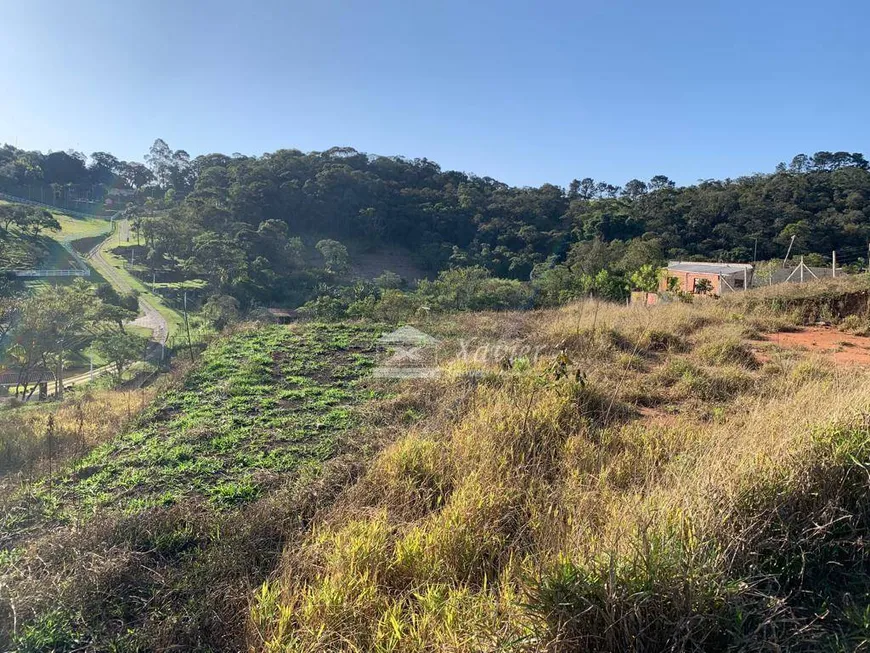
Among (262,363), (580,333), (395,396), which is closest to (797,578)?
(395,396)

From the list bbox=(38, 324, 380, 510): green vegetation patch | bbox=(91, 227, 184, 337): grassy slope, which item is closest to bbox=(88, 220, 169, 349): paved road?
bbox=(91, 227, 184, 337): grassy slope

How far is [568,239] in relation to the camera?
34.2m

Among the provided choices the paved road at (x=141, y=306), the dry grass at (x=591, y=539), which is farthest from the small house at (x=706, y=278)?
the paved road at (x=141, y=306)

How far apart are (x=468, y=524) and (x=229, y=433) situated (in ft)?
7.64

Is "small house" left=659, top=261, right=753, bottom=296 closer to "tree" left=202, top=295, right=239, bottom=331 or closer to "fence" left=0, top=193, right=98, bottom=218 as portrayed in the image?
"tree" left=202, top=295, right=239, bottom=331

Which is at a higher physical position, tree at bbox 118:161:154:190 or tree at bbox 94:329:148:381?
tree at bbox 118:161:154:190

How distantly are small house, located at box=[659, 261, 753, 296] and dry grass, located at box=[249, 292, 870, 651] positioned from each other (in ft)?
45.2

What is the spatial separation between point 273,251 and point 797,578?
3064cm

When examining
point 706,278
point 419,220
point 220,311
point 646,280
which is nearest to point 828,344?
point 646,280

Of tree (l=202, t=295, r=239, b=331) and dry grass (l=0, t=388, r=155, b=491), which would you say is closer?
dry grass (l=0, t=388, r=155, b=491)

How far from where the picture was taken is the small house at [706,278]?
16219mm

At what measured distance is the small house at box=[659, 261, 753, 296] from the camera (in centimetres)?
1622

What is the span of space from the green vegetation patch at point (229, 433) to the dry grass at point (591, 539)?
31.8 inches

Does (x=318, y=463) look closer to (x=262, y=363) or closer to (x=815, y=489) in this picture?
(x=815, y=489)
